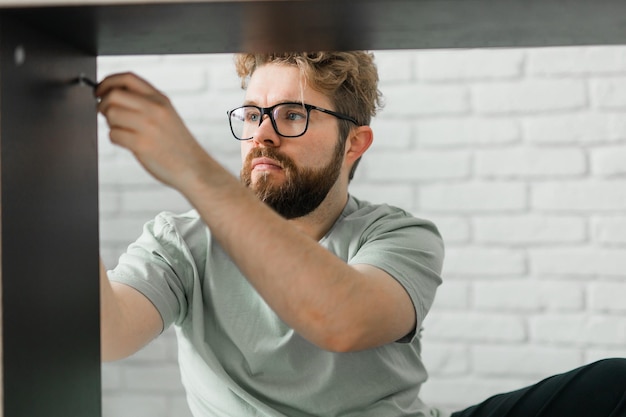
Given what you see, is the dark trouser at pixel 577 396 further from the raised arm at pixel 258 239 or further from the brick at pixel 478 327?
the raised arm at pixel 258 239

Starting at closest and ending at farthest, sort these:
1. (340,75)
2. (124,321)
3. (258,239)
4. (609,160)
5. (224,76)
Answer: (258,239) → (124,321) → (340,75) → (609,160) → (224,76)

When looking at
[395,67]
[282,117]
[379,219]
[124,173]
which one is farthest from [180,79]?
[379,219]

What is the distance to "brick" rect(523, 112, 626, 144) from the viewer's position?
7.24 feet

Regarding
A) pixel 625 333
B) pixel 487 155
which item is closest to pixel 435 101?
pixel 487 155

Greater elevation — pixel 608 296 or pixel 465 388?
pixel 608 296

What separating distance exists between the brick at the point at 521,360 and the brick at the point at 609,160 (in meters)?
0.52

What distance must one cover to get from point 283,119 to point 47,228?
940mm

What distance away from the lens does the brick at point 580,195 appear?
2.20 meters

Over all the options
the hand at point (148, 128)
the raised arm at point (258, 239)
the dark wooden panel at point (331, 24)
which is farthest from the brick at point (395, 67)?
the hand at point (148, 128)

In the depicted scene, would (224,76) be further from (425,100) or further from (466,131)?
(466,131)

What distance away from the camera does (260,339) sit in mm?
1608

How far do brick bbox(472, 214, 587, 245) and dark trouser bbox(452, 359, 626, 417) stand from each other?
58cm

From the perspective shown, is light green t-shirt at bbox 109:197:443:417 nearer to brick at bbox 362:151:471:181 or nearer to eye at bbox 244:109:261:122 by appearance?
eye at bbox 244:109:261:122

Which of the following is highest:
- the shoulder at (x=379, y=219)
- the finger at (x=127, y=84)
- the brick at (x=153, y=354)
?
the finger at (x=127, y=84)
